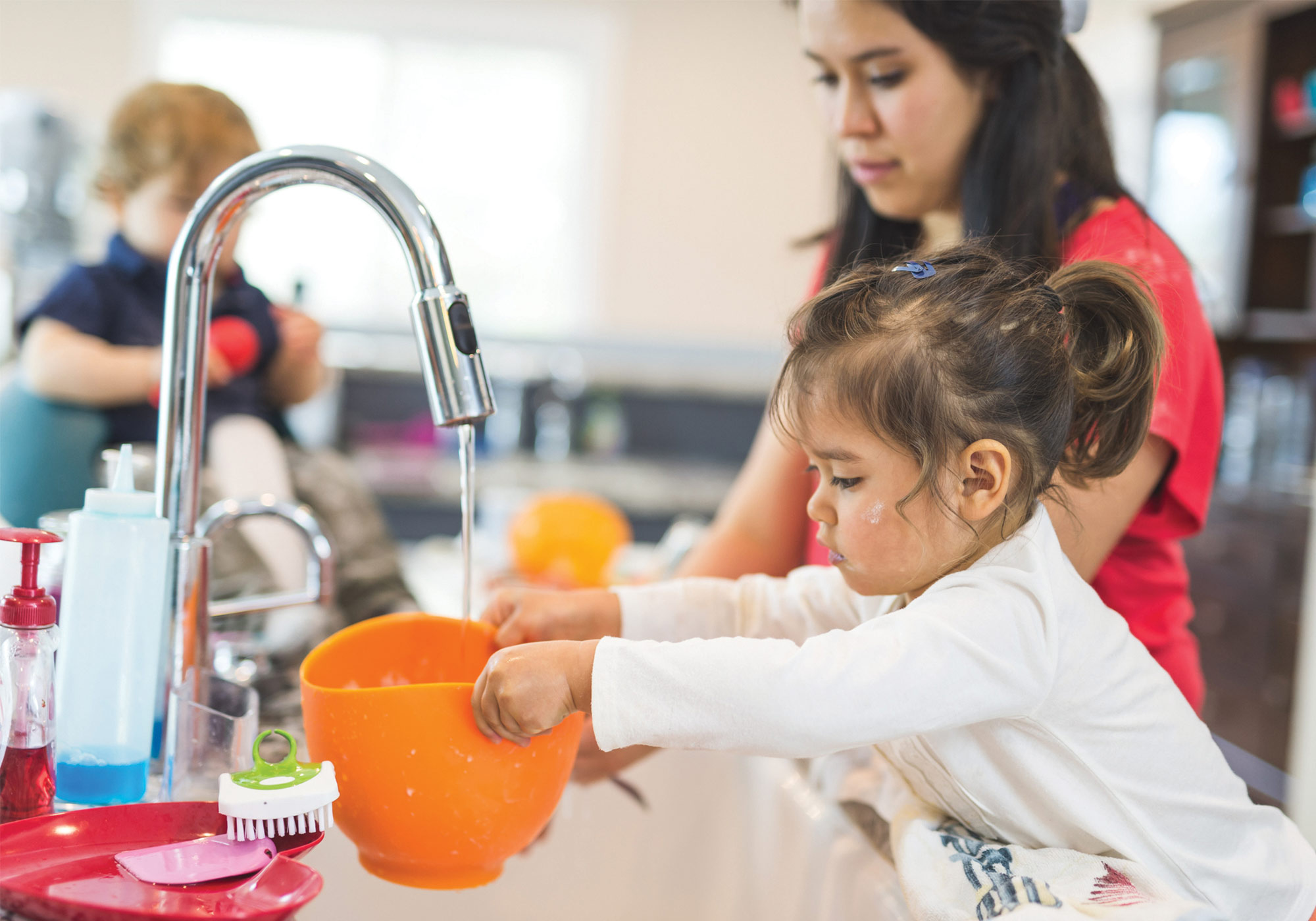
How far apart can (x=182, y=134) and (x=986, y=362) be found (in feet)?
3.20

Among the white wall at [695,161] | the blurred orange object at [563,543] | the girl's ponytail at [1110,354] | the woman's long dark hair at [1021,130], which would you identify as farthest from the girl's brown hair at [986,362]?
the white wall at [695,161]

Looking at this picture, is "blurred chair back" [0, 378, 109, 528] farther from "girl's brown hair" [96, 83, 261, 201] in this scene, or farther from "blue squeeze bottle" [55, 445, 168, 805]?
"blue squeeze bottle" [55, 445, 168, 805]

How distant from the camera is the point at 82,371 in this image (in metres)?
1.23

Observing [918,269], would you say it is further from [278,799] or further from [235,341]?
[235,341]

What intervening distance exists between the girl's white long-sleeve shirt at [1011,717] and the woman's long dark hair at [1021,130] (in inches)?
13.5

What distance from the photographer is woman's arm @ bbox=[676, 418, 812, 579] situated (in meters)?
1.18

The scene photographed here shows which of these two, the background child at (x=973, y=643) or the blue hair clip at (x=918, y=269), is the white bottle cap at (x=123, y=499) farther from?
the blue hair clip at (x=918, y=269)

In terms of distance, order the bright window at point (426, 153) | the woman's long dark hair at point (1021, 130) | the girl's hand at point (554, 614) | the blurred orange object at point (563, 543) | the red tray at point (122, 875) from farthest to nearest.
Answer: the bright window at point (426, 153) < the blurred orange object at point (563, 543) < the woman's long dark hair at point (1021, 130) < the girl's hand at point (554, 614) < the red tray at point (122, 875)

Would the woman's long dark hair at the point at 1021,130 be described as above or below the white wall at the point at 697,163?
below

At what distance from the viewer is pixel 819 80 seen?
103 centimetres

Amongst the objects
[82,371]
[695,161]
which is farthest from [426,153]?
[82,371]

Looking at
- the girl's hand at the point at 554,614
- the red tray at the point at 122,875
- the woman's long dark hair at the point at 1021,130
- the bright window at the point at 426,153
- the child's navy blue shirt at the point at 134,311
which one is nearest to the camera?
the red tray at the point at 122,875

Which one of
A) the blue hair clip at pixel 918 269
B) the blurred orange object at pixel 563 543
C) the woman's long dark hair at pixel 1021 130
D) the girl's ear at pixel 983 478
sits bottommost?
the blurred orange object at pixel 563 543

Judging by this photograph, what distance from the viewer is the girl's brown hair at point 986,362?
0.67m
